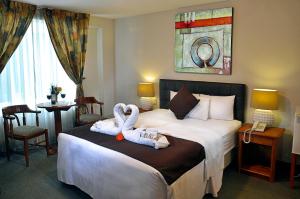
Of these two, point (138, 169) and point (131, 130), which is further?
point (131, 130)

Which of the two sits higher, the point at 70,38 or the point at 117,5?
the point at 117,5

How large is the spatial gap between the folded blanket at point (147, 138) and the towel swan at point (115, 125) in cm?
18

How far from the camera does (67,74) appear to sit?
4.64 m

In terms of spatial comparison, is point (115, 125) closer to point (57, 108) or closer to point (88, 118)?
point (57, 108)

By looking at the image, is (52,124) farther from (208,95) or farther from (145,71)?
(208,95)

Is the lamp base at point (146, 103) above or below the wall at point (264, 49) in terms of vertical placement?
below

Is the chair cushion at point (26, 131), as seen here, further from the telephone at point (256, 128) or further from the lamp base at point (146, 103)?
the telephone at point (256, 128)

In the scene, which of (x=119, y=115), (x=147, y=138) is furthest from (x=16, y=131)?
(x=147, y=138)

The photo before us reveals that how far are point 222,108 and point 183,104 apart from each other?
0.59 m

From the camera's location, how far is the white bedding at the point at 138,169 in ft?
6.95

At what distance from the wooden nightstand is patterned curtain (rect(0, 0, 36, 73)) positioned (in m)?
3.64

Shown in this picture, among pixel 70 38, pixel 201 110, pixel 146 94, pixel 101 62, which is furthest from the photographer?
pixel 101 62

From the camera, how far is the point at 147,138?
255cm

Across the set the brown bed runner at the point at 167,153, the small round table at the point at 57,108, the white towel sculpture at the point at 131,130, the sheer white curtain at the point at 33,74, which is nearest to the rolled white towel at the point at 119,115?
the white towel sculpture at the point at 131,130
